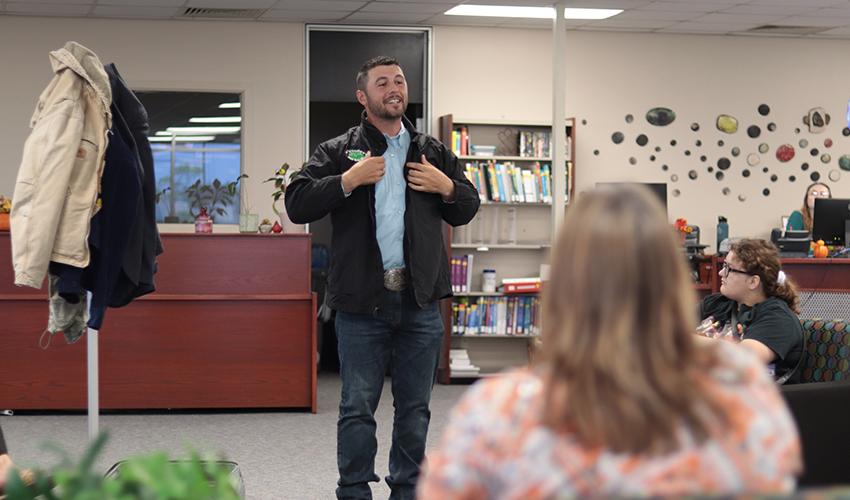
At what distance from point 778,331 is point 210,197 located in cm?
531

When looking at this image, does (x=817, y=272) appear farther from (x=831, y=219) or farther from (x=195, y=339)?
(x=195, y=339)

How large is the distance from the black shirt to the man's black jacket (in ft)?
3.30

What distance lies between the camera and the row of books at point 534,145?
8164mm

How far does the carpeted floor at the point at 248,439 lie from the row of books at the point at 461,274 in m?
1.17

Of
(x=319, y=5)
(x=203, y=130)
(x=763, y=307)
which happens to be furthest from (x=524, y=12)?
(x=763, y=307)

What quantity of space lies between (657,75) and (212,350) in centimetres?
413

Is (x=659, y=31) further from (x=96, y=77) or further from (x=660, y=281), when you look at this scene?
(x=660, y=281)

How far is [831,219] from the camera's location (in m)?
7.99

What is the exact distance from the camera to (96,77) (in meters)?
3.60

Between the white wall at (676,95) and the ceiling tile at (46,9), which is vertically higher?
the ceiling tile at (46,9)

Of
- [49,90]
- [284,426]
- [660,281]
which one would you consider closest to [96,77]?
[49,90]

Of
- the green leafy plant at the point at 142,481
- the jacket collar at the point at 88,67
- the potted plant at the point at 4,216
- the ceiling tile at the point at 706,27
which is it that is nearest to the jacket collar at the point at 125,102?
the jacket collar at the point at 88,67

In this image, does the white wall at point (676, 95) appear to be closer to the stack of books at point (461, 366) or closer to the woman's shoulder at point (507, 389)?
the stack of books at point (461, 366)

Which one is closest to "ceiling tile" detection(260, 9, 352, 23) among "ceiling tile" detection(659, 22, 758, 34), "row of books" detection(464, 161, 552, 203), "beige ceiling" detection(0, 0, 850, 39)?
"beige ceiling" detection(0, 0, 850, 39)
